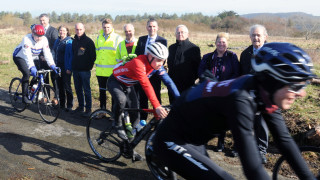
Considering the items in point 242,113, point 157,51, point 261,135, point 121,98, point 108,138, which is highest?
point 157,51

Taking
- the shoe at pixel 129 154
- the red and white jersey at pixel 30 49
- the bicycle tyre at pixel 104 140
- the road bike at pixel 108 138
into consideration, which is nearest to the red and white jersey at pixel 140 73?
the road bike at pixel 108 138

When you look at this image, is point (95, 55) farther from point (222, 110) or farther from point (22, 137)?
point (222, 110)

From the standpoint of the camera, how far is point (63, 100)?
815 cm

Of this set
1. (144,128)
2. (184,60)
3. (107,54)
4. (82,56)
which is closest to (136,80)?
(144,128)

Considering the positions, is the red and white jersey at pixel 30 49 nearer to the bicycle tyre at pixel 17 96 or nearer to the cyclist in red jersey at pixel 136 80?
the bicycle tyre at pixel 17 96

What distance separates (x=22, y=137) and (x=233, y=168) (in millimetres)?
4216

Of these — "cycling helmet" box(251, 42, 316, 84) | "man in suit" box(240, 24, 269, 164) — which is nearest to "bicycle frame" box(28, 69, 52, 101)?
"man in suit" box(240, 24, 269, 164)

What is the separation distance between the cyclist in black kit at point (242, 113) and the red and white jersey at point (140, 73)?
4.57ft

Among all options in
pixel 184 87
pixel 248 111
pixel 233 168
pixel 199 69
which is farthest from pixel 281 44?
pixel 184 87

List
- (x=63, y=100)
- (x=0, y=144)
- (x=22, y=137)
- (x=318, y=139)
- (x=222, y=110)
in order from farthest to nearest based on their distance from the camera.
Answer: (x=63, y=100) < (x=22, y=137) < (x=0, y=144) < (x=318, y=139) < (x=222, y=110)

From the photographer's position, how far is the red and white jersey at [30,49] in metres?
7.03

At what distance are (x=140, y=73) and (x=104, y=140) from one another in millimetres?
1650

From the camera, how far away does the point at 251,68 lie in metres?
5.12

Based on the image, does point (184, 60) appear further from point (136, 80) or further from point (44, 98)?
point (44, 98)
